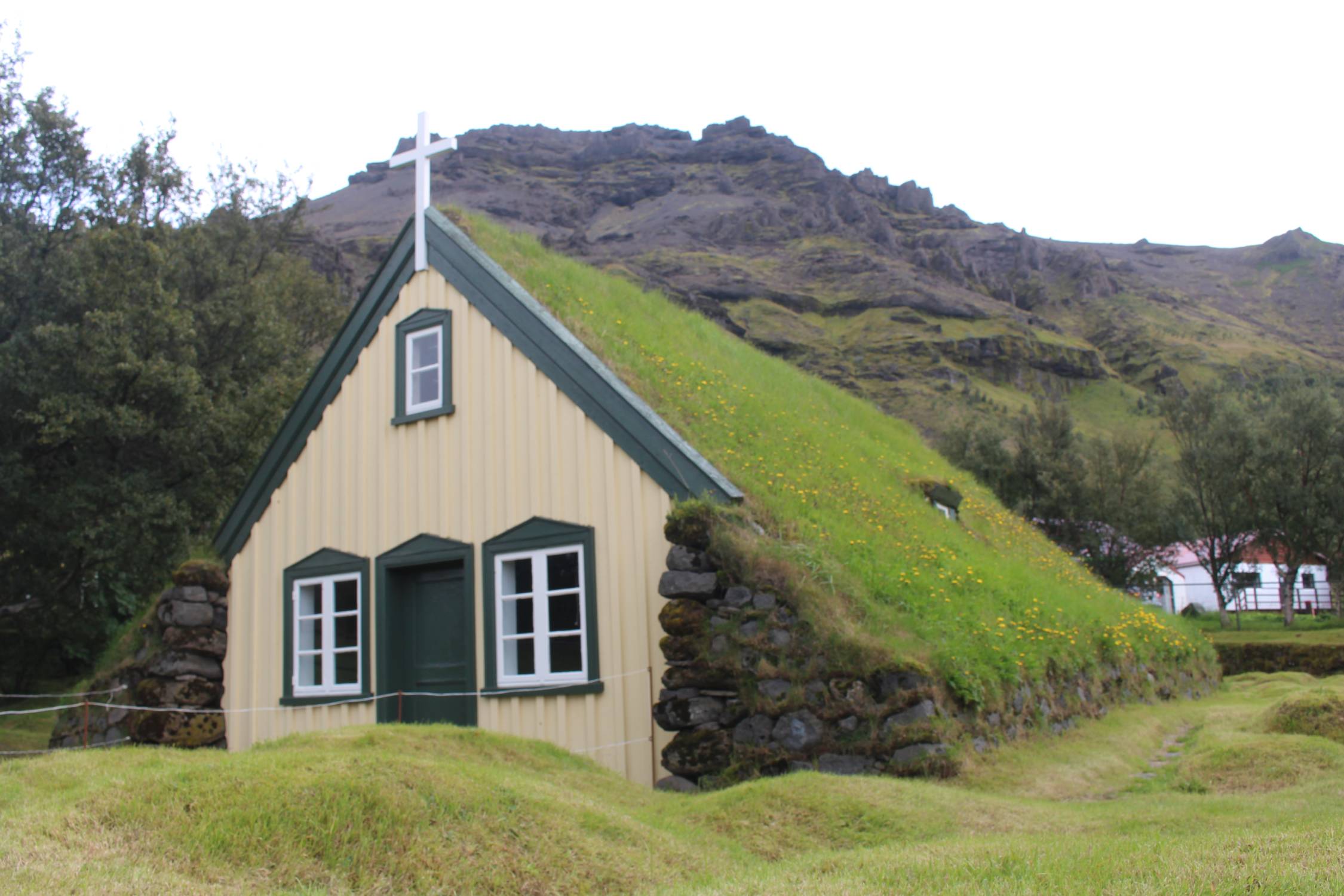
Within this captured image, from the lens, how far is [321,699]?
12938 mm

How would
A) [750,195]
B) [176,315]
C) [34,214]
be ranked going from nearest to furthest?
[176,315] → [34,214] → [750,195]

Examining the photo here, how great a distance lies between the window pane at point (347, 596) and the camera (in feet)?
43.2

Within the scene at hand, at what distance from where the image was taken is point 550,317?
40.8 feet

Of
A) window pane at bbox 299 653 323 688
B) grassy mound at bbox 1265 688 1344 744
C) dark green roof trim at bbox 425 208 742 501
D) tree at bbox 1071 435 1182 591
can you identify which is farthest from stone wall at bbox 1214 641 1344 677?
window pane at bbox 299 653 323 688

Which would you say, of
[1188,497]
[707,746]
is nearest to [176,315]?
[707,746]

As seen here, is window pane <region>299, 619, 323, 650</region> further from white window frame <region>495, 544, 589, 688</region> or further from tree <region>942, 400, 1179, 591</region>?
tree <region>942, 400, 1179, 591</region>

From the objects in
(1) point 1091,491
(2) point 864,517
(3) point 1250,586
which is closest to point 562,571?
(2) point 864,517

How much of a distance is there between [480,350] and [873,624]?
5623mm

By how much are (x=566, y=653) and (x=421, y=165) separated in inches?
267

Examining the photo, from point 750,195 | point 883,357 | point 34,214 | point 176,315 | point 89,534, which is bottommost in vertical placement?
point 89,534

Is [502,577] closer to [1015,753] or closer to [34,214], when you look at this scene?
[1015,753]

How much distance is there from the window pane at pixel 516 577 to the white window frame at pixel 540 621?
0.04 meters

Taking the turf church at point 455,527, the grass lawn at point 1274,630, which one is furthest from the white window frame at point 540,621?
the grass lawn at point 1274,630

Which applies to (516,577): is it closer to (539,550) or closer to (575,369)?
(539,550)
